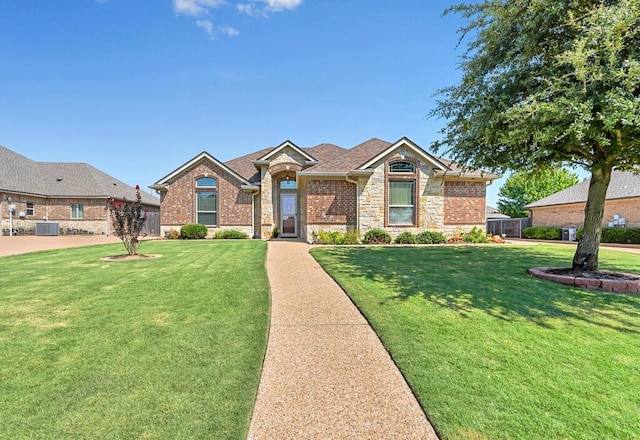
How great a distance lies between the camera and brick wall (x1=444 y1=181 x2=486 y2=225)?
16562mm

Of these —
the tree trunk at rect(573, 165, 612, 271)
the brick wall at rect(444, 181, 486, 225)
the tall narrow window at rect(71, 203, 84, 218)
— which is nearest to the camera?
the tree trunk at rect(573, 165, 612, 271)

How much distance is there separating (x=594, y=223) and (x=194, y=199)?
18734mm

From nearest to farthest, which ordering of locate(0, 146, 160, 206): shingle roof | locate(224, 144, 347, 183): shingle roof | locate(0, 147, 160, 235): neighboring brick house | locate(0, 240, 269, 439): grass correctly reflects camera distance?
locate(0, 240, 269, 439): grass
locate(224, 144, 347, 183): shingle roof
locate(0, 147, 160, 235): neighboring brick house
locate(0, 146, 160, 206): shingle roof

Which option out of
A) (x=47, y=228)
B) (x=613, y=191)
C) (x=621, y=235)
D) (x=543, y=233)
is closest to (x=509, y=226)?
(x=543, y=233)

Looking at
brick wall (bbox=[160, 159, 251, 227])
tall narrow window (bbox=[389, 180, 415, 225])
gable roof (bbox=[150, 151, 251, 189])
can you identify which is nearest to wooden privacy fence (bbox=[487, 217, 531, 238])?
tall narrow window (bbox=[389, 180, 415, 225])

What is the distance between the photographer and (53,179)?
86.3 feet

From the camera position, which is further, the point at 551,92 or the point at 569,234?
the point at 569,234

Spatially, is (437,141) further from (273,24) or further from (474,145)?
(273,24)

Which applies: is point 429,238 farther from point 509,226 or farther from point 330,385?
point 509,226

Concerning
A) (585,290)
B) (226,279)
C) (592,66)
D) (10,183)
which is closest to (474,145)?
(592,66)

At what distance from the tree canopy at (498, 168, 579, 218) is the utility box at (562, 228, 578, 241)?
22788mm

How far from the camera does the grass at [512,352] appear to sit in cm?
231

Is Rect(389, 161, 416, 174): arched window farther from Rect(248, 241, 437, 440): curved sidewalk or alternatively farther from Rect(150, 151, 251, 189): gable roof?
Rect(248, 241, 437, 440): curved sidewalk

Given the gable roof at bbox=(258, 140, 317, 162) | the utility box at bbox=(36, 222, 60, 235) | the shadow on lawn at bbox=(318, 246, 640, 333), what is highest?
the gable roof at bbox=(258, 140, 317, 162)
